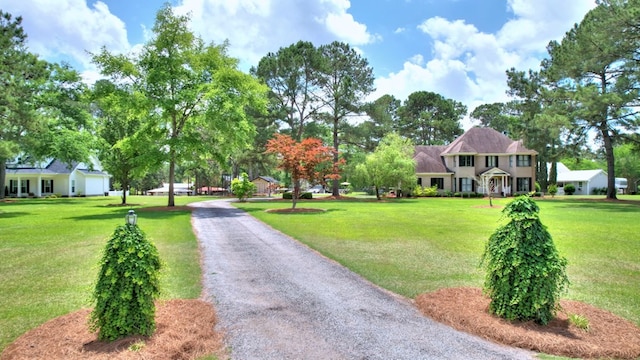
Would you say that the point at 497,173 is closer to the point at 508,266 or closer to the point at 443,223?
the point at 443,223

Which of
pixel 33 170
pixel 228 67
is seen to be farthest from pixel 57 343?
pixel 33 170

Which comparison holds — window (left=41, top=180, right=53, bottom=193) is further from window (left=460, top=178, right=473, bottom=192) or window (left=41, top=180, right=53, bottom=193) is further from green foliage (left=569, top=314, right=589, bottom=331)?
green foliage (left=569, top=314, right=589, bottom=331)

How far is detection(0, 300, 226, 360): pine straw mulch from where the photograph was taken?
14.2 feet

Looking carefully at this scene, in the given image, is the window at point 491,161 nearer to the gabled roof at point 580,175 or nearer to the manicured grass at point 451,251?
the gabled roof at point 580,175

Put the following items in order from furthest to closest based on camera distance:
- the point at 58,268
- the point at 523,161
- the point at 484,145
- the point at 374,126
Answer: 1. the point at 484,145
2. the point at 523,161
3. the point at 374,126
4. the point at 58,268

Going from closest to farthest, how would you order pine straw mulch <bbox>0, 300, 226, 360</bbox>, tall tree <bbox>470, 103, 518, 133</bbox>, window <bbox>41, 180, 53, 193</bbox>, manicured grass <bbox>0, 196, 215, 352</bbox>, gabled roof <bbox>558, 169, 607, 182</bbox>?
1. pine straw mulch <bbox>0, 300, 226, 360</bbox>
2. manicured grass <bbox>0, 196, 215, 352</bbox>
3. window <bbox>41, 180, 53, 193</bbox>
4. gabled roof <bbox>558, 169, 607, 182</bbox>
5. tall tree <bbox>470, 103, 518, 133</bbox>

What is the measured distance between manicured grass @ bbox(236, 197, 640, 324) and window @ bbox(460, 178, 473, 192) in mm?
28381

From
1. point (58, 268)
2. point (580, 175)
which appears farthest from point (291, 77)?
point (580, 175)

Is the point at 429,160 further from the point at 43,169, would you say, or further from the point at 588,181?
the point at 43,169

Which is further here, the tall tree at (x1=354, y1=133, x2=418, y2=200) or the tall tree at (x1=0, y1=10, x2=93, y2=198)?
the tall tree at (x1=354, y1=133, x2=418, y2=200)

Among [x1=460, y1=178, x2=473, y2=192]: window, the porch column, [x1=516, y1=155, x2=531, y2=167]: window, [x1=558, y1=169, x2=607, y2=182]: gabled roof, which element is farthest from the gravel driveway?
[x1=558, y1=169, x2=607, y2=182]: gabled roof

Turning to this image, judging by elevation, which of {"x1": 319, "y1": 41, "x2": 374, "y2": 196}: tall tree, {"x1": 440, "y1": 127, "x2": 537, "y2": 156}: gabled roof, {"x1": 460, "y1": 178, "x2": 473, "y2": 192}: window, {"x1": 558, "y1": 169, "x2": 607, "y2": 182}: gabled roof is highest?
{"x1": 319, "y1": 41, "x2": 374, "y2": 196}: tall tree

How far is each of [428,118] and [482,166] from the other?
22.4 metres

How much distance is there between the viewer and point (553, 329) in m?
5.13
